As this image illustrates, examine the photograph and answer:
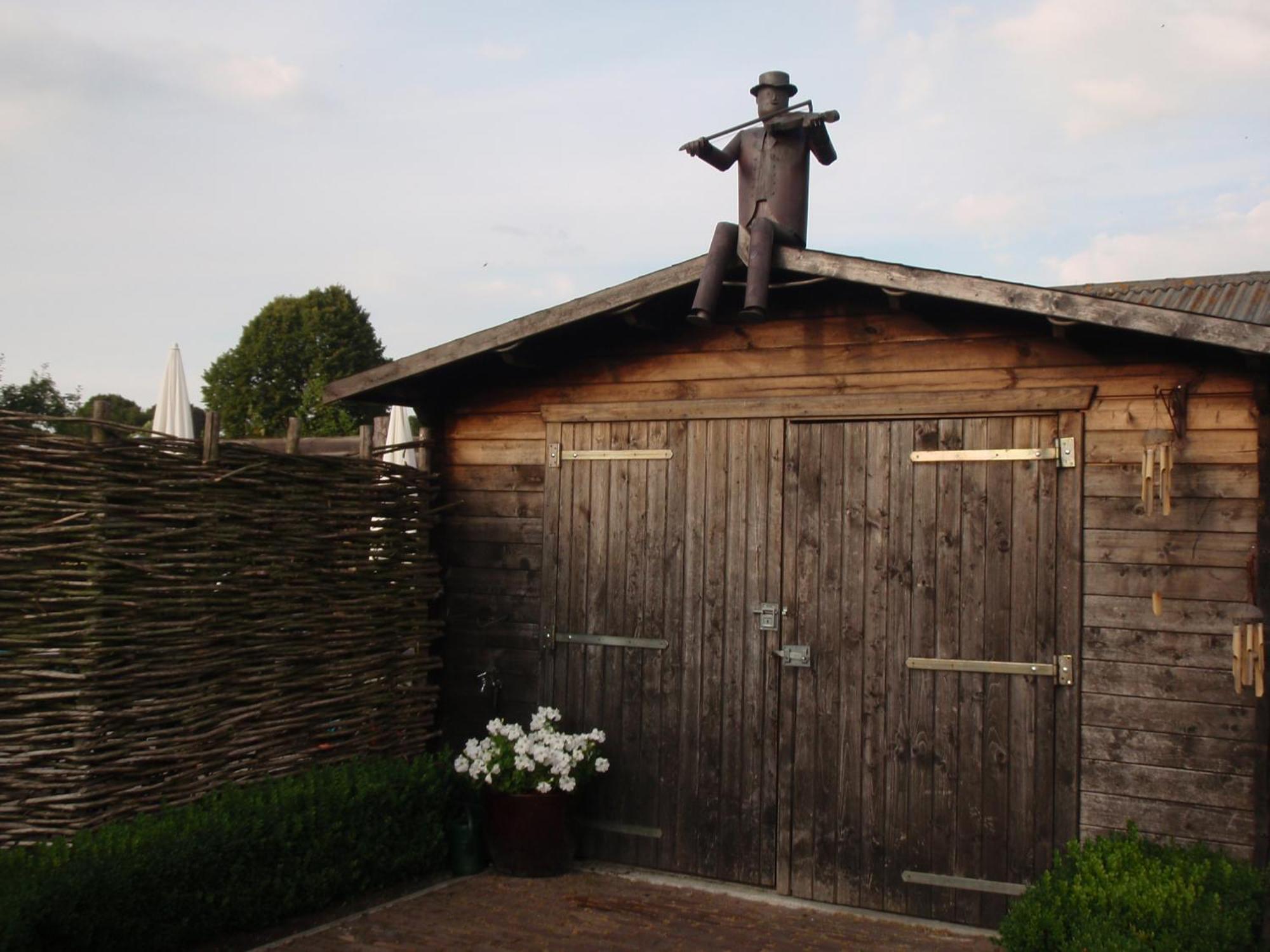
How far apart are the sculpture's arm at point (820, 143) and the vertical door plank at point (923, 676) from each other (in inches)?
64.7

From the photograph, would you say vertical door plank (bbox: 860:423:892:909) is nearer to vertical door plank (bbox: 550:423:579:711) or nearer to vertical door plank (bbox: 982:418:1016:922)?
vertical door plank (bbox: 982:418:1016:922)

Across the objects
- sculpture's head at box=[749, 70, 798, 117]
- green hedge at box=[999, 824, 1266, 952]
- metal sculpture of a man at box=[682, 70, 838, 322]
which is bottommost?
green hedge at box=[999, 824, 1266, 952]

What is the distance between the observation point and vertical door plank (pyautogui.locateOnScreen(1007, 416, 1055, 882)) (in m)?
5.30

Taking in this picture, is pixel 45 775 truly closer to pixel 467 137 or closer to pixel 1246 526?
pixel 1246 526

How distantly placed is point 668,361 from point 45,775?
11.6ft

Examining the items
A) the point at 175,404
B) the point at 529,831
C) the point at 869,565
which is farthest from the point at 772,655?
the point at 175,404

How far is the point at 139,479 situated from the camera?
16.2ft

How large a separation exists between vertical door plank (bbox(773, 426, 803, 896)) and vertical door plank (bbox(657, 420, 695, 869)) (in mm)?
556

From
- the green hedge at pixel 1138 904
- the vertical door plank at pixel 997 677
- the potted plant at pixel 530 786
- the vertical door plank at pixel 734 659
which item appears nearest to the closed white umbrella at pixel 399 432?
the potted plant at pixel 530 786

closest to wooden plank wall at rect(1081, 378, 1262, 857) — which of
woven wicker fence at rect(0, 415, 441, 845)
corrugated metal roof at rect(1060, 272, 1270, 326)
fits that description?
woven wicker fence at rect(0, 415, 441, 845)

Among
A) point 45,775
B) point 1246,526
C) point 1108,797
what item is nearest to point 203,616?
point 45,775

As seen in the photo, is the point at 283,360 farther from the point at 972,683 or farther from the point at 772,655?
the point at 972,683

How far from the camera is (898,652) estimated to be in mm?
5641

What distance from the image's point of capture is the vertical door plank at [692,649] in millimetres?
6098
